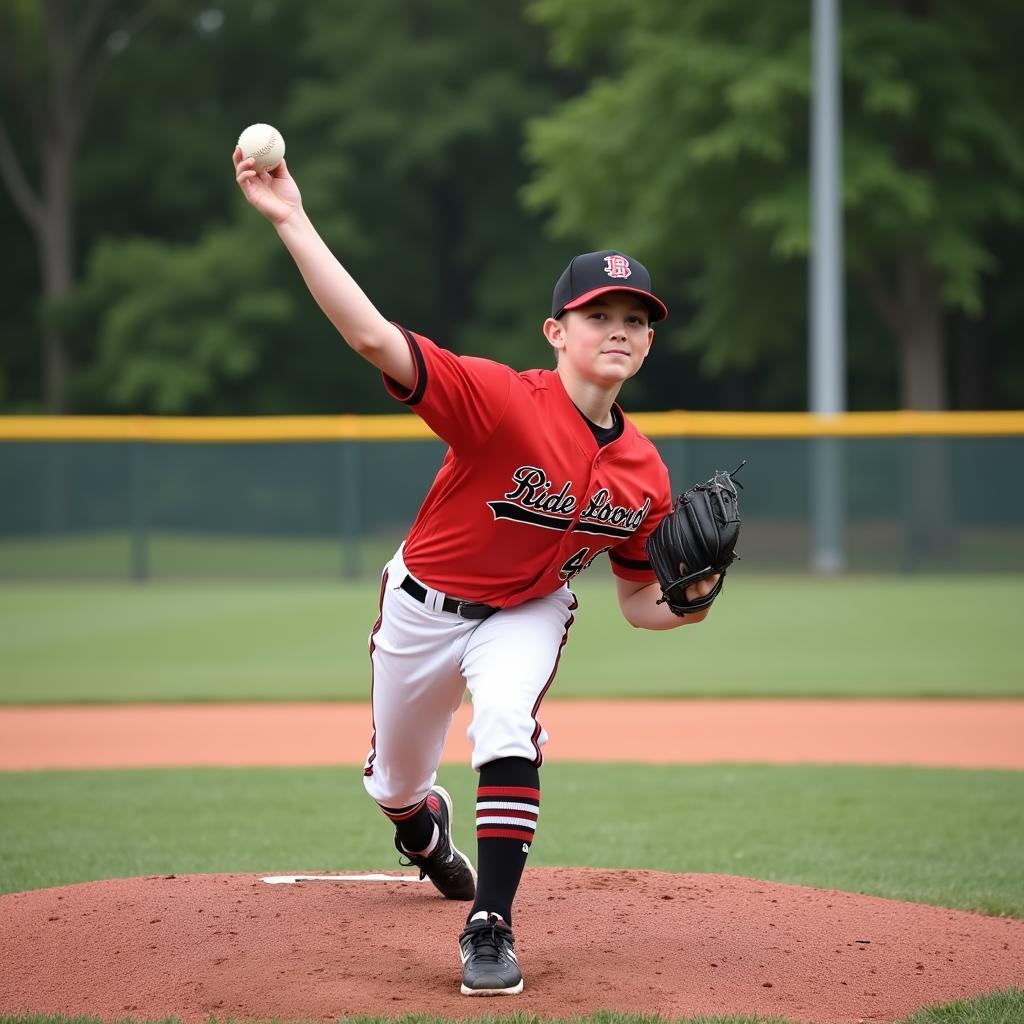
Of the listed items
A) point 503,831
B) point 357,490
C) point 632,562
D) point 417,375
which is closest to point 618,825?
point 632,562

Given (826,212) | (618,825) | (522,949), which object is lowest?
(618,825)

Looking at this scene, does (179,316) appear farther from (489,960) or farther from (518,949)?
(489,960)

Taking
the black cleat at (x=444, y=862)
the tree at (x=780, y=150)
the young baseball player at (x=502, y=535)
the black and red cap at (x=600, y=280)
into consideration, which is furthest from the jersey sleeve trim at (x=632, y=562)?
the tree at (x=780, y=150)

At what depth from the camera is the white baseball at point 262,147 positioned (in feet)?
11.2

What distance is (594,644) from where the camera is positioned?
12.2 metres

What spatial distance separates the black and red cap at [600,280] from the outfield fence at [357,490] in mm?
12488

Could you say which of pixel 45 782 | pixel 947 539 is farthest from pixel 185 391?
pixel 45 782

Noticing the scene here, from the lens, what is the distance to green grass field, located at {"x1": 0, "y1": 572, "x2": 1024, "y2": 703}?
1015 centimetres

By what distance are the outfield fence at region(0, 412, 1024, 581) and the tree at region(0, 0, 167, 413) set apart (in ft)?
38.6

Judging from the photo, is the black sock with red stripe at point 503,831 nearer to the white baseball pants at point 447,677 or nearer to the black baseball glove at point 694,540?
the white baseball pants at point 447,677

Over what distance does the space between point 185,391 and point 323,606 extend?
13.3 metres

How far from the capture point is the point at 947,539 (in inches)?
653

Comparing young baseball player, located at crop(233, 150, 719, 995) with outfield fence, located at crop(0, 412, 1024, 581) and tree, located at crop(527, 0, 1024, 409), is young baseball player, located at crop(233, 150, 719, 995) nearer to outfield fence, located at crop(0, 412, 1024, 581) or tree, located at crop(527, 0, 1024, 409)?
outfield fence, located at crop(0, 412, 1024, 581)

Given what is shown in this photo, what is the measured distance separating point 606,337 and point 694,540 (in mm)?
557
